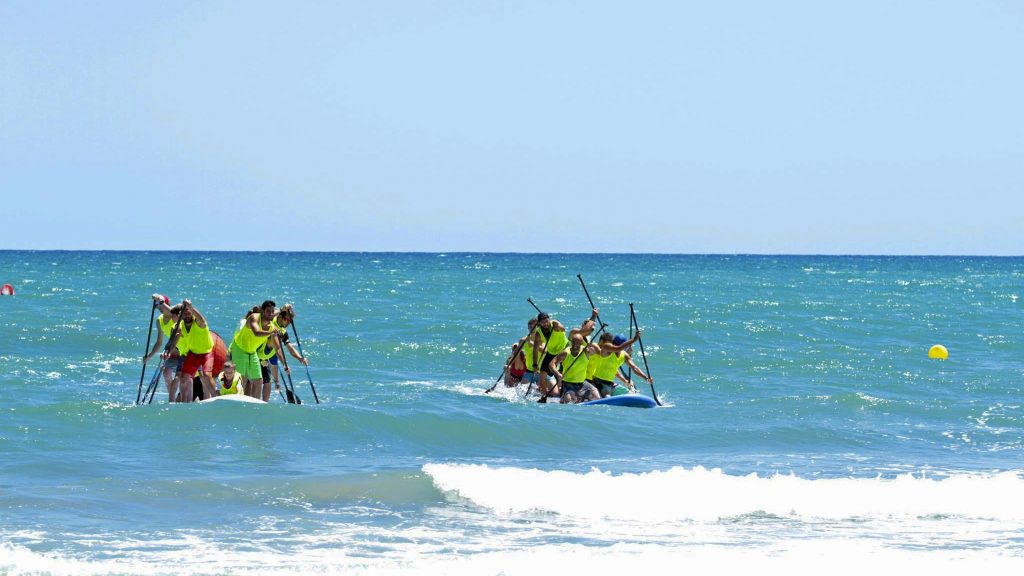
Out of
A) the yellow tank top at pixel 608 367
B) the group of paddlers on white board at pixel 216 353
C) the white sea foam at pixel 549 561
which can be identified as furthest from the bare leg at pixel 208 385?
the white sea foam at pixel 549 561

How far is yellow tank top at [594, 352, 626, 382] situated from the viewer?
1775cm

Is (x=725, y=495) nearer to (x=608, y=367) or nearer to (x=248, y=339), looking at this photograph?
(x=608, y=367)

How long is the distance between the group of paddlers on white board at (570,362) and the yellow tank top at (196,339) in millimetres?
4780

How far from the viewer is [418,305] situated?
4266 cm

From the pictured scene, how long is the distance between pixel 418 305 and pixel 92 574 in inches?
Result: 1343

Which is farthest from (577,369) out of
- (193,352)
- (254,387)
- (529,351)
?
(193,352)

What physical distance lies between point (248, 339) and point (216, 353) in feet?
2.94

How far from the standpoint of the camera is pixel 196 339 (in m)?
15.8

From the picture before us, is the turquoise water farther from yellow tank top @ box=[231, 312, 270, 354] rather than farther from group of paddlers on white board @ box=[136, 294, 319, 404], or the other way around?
yellow tank top @ box=[231, 312, 270, 354]

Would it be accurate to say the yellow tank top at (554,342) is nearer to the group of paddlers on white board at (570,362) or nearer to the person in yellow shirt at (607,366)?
the group of paddlers on white board at (570,362)

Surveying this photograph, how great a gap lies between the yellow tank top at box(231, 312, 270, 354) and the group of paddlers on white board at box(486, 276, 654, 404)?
13.7 ft

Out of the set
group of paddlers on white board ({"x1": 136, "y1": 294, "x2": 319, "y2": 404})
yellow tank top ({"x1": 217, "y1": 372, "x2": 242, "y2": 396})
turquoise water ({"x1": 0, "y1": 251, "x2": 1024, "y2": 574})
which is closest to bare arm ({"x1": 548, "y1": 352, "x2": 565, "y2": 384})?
turquoise water ({"x1": 0, "y1": 251, "x2": 1024, "y2": 574})

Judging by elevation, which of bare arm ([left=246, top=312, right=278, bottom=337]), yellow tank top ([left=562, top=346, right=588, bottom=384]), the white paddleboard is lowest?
the white paddleboard

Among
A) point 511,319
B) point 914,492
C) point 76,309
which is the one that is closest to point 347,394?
point 914,492
